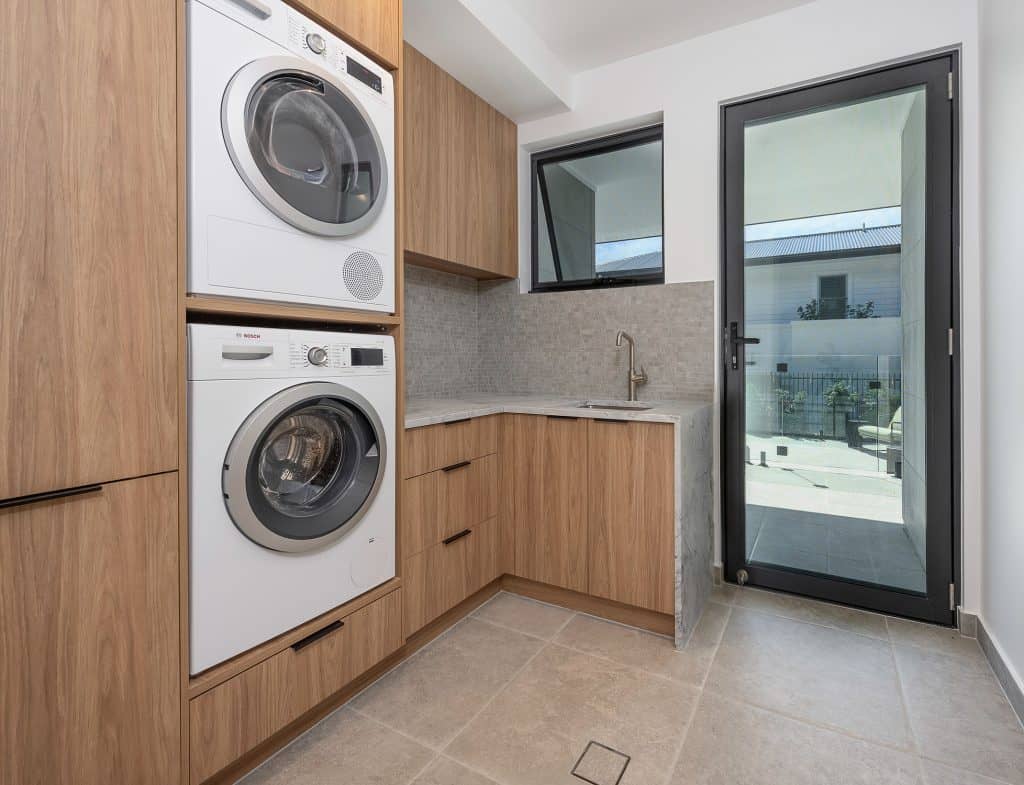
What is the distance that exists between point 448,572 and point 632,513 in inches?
30.0

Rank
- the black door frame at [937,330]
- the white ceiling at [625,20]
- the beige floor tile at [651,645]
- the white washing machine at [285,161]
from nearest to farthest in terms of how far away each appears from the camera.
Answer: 1. the white washing machine at [285,161]
2. the beige floor tile at [651,645]
3. the black door frame at [937,330]
4. the white ceiling at [625,20]

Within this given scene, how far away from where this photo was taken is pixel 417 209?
2.33 m

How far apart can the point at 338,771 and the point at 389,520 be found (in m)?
0.68

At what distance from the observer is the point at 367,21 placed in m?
1.61

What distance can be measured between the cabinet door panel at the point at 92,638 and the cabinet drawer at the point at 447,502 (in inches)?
30.5

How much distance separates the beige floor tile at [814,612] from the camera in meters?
2.08

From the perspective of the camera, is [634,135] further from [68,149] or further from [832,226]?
[68,149]

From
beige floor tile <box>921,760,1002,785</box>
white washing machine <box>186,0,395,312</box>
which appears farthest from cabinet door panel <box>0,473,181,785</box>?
beige floor tile <box>921,760,1002,785</box>

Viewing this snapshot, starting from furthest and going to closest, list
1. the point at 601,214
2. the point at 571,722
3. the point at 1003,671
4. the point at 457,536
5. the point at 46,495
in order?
the point at 601,214, the point at 457,536, the point at 1003,671, the point at 571,722, the point at 46,495

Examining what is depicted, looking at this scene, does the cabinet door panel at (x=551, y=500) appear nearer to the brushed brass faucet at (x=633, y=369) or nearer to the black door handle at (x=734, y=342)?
the brushed brass faucet at (x=633, y=369)

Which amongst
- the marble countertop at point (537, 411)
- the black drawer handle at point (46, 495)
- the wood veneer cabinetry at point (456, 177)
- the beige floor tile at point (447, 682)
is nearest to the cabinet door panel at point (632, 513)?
the marble countertop at point (537, 411)

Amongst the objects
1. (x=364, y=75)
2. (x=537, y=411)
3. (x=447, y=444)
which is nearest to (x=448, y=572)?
(x=447, y=444)

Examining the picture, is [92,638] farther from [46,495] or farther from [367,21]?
[367,21]

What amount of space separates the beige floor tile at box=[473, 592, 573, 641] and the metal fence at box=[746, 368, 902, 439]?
125 cm
